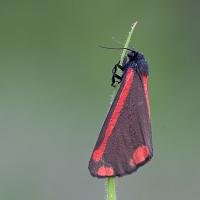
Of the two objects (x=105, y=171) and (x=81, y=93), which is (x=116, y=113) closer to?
(x=105, y=171)

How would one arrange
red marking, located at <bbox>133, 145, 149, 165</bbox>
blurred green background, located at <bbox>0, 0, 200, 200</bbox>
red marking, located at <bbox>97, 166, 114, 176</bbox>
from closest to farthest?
red marking, located at <bbox>97, 166, 114, 176</bbox> < red marking, located at <bbox>133, 145, 149, 165</bbox> < blurred green background, located at <bbox>0, 0, 200, 200</bbox>

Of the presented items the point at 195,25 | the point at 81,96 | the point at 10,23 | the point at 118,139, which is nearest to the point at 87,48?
the point at 81,96

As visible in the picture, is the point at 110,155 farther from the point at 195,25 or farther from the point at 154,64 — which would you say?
the point at 195,25

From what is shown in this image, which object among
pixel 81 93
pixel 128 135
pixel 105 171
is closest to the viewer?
pixel 105 171

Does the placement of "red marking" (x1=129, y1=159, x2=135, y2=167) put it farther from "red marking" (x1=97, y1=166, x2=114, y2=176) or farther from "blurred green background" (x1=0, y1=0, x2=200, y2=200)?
"blurred green background" (x1=0, y1=0, x2=200, y2=200)

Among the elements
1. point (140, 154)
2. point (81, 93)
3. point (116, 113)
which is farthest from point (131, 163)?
point (81, 93)

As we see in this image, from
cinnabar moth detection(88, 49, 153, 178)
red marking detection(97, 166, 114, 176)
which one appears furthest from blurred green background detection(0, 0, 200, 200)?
red marking detection(97, 166, 114, 176)

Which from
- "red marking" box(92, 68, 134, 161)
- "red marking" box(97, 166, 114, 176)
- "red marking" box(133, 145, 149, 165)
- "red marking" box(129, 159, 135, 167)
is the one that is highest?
"red marking" box(92, 68, 134, 161)
